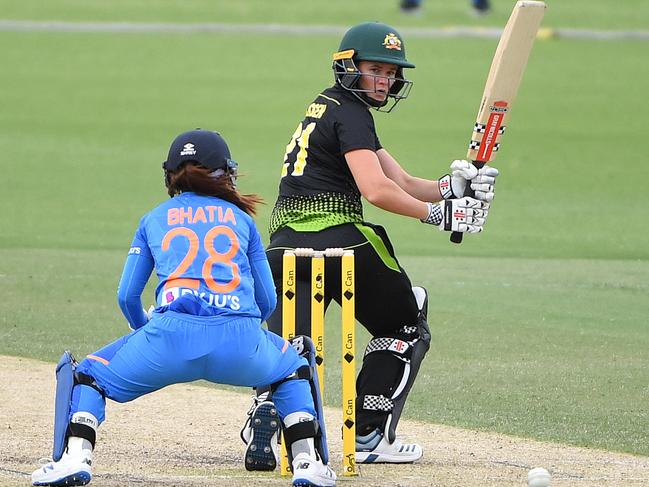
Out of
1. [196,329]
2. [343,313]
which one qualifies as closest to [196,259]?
[196,329]

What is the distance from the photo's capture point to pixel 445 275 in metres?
12.8

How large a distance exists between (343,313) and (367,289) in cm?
42

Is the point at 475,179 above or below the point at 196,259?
above

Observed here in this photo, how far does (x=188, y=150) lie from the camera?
541 cm

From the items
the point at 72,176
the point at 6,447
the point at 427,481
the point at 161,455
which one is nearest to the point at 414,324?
the point at 427,481

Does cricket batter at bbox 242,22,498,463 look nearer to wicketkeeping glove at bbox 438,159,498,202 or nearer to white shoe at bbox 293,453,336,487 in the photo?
wicketkeeping glove at bbox 438,159,498,202

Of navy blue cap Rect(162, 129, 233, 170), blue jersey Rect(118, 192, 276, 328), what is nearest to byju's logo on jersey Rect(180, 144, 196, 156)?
navy blue cap Rect(162, 129, 233, 170)

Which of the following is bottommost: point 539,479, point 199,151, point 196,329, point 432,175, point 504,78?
point 432,175

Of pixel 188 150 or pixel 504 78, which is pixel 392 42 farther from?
pixel 188 150

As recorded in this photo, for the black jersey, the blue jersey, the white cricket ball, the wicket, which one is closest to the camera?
the blue jersey

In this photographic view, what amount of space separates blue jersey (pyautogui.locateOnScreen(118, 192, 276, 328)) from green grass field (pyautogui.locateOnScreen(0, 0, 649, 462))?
2.23 meters

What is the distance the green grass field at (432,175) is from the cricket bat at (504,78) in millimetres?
1467

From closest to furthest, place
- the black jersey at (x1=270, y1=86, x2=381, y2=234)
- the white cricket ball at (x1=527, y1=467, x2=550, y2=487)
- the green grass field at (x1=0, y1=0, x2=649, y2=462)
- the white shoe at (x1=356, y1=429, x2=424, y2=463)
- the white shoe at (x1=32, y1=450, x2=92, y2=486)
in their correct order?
the white shoe at (x1=32, y1=450, x2=92, y2=486) → the white cricket ball at (x1=527, y1=467, x2=550, y2=487) → the black jersey at (x1=270, y1=86, x2=381, y2=234) → the white shoe at (x1=356, y1=429, x2=424, y2=463) → the green grass field at (x1=0, y1=0, x2=649, y2=462)

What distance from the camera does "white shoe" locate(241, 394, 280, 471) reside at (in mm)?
5734
